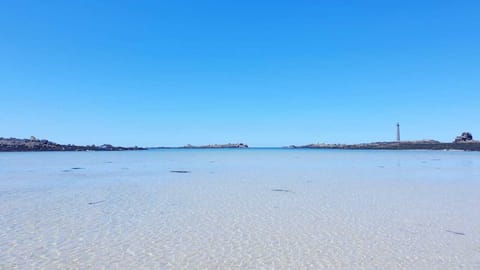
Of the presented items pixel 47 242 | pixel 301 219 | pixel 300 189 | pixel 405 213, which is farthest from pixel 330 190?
pixel 47 242

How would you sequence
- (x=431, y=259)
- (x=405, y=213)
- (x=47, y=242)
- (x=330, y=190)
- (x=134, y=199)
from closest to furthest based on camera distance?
(x=431, y=259)
(x=47, y=242)
(x=405, y=213)
(x=134, y=199)
(x=330, y=190)

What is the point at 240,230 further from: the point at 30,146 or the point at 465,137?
the point at 465,137

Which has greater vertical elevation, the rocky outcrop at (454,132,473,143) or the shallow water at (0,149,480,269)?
the rocky outcrop at (454,132,473,143)

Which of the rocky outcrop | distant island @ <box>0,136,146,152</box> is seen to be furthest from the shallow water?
the rocky outcrop

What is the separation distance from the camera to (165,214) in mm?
9758

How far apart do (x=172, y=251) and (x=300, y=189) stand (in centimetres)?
Result: 945

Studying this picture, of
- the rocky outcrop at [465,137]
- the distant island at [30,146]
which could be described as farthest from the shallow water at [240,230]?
the rocky outcrop at [465,137]

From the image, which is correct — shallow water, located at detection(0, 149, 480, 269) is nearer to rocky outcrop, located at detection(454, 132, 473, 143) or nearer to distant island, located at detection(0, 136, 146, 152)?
distant island, located at detection(0, 136, 146, 152)

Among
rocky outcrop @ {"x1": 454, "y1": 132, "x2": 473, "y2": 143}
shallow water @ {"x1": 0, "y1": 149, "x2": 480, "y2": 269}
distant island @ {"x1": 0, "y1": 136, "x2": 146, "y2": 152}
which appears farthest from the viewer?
rocky outcrop @ {"x1": 454, "y1": 132, "x2": 473, "y2": 143}

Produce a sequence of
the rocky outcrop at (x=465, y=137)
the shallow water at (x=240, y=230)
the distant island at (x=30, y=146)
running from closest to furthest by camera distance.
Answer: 1. the shallow water at (x=240, y=230)
2. the distant island at (x=30, y=146)
3. the rocky outcrop at (x=465, y=137)

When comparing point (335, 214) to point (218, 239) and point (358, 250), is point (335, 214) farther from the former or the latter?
point (218, 239)

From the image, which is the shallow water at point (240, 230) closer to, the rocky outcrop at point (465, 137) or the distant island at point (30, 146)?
the distant island at point (30, 146)

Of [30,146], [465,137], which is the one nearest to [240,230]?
[30,146]

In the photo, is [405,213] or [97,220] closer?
[97,220]
